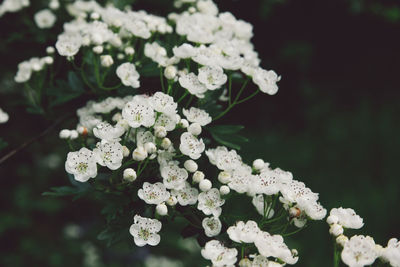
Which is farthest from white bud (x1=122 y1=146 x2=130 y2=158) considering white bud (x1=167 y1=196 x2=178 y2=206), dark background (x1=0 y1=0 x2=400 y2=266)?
dark background (x1=0 y1=0 x2=400 y2=266)

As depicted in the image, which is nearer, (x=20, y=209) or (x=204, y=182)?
(x=204, y=182)

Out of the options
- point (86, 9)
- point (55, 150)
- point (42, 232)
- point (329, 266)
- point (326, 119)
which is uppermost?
point (86, 9)

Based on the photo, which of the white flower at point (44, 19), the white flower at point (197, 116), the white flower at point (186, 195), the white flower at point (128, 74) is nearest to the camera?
the white flower at point (186, 195)

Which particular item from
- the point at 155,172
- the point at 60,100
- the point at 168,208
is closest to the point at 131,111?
the point at 155,172

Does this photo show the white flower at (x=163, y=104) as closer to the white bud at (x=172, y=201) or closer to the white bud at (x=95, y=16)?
the white bud at (x=172, y=201)

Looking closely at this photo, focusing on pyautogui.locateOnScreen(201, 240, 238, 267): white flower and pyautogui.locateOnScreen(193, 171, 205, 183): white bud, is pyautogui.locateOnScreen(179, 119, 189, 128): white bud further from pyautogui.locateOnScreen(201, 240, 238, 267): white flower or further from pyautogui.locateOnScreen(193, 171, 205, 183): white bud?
pyautogui.locateOnScreen(201, 240, 238, 267): white flower

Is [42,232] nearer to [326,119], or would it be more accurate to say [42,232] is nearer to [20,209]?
[20,209]

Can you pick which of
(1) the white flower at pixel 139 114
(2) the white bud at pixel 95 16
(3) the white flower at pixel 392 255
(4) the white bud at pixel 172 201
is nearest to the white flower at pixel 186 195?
(4) the white bud at pixel 172 201
